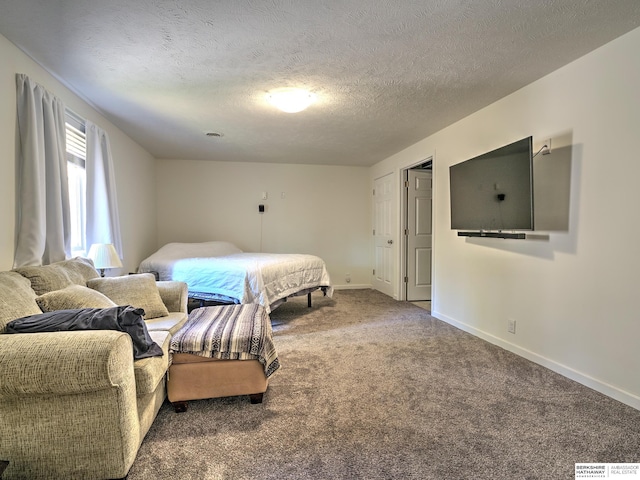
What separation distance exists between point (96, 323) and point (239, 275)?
2.00 meters

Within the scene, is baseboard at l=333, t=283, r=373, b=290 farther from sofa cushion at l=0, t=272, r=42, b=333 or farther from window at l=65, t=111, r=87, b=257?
sofa cushion at l=0, t=272, r=42, b=333

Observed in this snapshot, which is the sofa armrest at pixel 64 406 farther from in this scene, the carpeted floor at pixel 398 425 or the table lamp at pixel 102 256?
the table lamp at pixel 102 256

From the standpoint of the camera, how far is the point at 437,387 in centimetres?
234

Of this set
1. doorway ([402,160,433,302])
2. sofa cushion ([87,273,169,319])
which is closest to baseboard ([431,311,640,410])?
doorway ([402,160,433,302])

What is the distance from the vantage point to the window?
2.99m

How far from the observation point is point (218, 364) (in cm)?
207

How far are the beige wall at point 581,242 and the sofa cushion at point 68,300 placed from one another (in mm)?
3120

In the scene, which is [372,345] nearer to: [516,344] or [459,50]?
[516,344]

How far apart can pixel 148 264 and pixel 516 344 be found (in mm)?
3961

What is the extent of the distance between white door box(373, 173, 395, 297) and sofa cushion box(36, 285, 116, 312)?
13.6ft

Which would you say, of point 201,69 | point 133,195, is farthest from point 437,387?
point 133,195

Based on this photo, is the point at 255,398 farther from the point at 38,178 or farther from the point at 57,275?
the point at 38,178

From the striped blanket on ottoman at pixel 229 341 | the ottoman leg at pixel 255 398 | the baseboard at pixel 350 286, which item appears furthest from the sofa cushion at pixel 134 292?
the baseboard at pixel 350 286

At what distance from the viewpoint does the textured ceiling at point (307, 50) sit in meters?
1.81
